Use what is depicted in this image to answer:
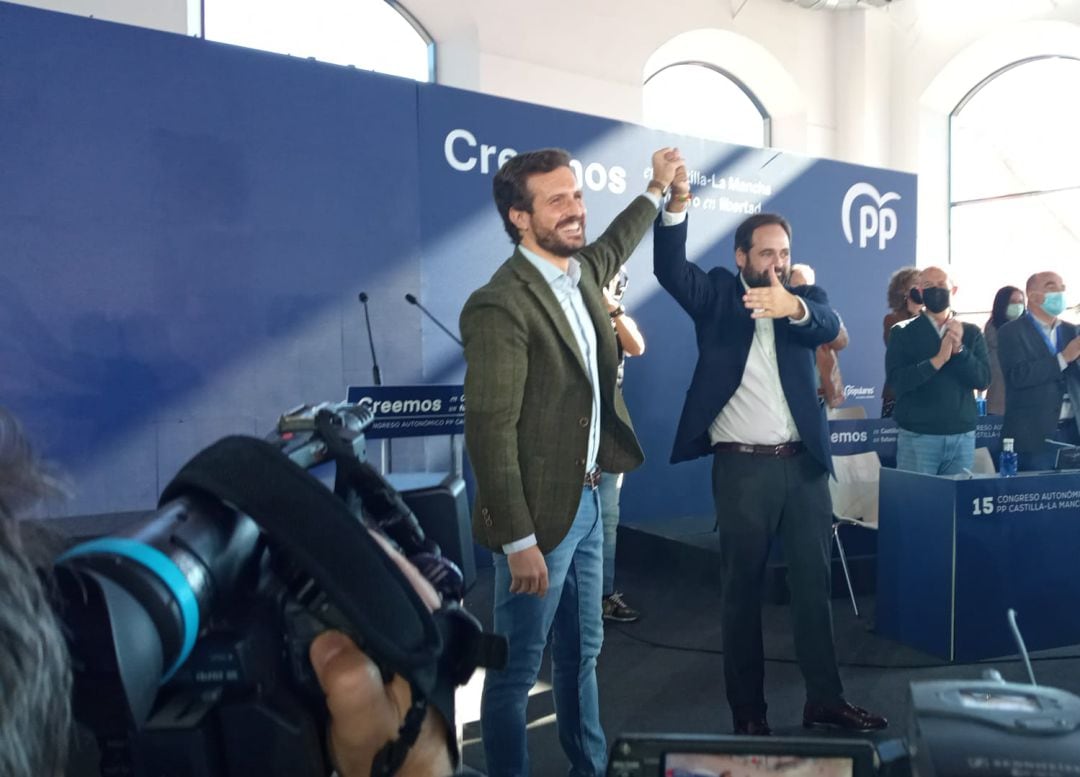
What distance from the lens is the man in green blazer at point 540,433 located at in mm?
1843

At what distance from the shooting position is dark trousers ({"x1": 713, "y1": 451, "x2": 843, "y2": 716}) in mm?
2588

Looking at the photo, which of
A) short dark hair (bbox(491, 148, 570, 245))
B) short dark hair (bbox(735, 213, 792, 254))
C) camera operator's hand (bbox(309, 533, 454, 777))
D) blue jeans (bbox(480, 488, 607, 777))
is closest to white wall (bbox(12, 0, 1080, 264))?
short dark hair (bbox(735, 213, 792, 254))

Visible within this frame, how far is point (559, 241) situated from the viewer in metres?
1.94

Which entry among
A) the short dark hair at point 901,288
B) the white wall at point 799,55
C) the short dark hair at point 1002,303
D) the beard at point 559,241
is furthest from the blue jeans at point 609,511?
the white wall at point 799,55

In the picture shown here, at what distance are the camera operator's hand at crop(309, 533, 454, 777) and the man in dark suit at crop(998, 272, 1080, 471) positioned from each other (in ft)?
15.5

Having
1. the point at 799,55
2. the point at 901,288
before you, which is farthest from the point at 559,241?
the point at 799,55

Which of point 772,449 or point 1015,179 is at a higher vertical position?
point 1015,179

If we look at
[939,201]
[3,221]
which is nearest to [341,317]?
[3,221]

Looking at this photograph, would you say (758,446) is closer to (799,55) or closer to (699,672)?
(699,672)

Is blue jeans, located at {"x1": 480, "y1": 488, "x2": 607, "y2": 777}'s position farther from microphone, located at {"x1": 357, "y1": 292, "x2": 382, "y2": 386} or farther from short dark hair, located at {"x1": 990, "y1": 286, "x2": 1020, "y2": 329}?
short dark hair, located at {"x1": 990, "y1": 286, "x2": 1020, "y2": 329}

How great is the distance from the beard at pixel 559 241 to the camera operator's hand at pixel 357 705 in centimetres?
151

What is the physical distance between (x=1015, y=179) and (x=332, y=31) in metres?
6.32

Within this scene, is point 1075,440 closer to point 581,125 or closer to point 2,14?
point 581,125

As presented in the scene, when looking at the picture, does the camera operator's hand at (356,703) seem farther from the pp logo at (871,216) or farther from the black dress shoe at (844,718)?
the pp logo at (871,216)
